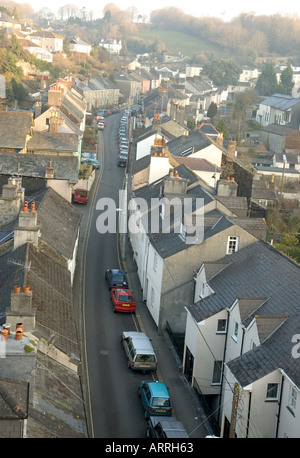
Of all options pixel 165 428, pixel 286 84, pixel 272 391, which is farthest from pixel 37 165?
pixel 286 84

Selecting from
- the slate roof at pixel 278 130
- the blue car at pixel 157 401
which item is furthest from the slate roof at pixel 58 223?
the slate roof at pixel 278 130

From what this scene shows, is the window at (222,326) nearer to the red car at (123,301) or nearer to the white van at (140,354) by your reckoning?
the white van at (140,354)

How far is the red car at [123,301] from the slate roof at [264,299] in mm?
5873

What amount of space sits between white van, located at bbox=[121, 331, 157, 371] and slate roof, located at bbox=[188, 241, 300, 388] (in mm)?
2672

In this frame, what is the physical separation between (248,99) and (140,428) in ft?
335

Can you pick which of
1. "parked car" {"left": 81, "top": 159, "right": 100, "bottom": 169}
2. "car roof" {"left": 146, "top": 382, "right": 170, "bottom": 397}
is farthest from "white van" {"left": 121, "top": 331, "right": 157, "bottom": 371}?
"parked car" {"left": 81, "top": 159, "right": 100, "bottom": 169}

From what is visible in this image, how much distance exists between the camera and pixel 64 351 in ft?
69.7

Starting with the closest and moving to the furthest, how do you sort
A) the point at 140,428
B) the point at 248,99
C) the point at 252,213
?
the point at 140,428 < the point at 252,213 < the point at 248,99

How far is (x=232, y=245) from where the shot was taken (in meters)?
30.2

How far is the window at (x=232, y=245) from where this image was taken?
30031 mm

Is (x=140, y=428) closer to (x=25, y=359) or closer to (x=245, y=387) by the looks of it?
(x=245, y=387)

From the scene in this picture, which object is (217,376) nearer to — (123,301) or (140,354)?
(140,354)

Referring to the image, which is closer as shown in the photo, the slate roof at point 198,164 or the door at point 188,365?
the door at point 188,365

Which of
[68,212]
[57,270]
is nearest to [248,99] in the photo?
[68,212]
